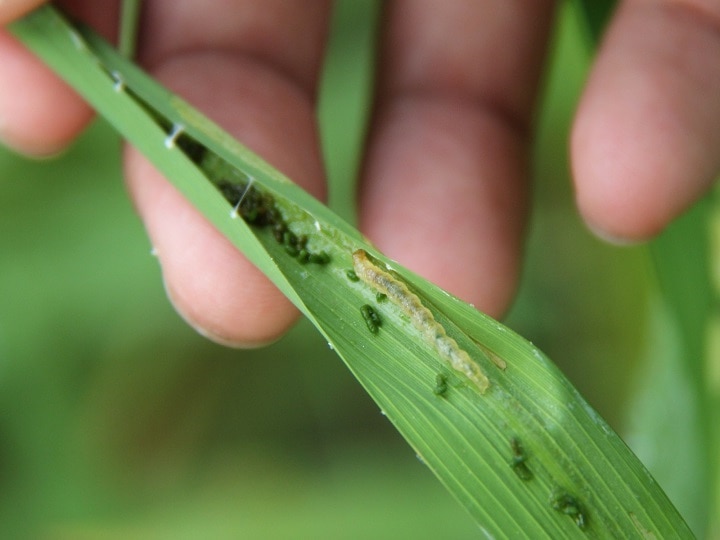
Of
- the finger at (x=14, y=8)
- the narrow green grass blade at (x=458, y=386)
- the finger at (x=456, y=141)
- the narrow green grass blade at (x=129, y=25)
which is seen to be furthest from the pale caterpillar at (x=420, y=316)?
the narrow green grass blade at (x=129, y=25)

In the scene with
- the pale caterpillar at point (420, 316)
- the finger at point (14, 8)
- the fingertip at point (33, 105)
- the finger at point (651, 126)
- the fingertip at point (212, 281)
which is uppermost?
the fingertip at point (33, 105)

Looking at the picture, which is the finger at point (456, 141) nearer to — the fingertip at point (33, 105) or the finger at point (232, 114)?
the finger at point (232, 114)

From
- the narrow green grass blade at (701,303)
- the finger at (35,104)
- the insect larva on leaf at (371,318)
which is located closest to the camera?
the insect larva on leaf at (371,318)

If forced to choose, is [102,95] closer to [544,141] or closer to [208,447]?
[208,447]

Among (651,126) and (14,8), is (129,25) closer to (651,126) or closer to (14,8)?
(14,8)

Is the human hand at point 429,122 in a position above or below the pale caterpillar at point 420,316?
above

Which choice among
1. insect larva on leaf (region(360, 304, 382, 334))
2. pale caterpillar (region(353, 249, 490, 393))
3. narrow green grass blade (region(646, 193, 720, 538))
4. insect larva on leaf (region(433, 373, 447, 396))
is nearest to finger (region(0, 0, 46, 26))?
pale caterpillar (region(353, 249, 490, 393))

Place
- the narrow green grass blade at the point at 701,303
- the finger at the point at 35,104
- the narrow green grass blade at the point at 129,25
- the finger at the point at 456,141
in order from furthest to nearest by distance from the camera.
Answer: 1. the narrow green grass blade at the point at 129,25
2. the narrow green grass blade at the point at 701,303
3. the finger at the point at 456,141
4. the finger at the point at 35,104

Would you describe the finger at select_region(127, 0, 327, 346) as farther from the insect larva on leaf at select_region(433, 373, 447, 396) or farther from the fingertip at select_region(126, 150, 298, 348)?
the insect larva on leaf at select_region(433, 373, 447, 396)

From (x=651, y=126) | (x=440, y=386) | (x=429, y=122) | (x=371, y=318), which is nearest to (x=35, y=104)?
(x=429, y=122)
